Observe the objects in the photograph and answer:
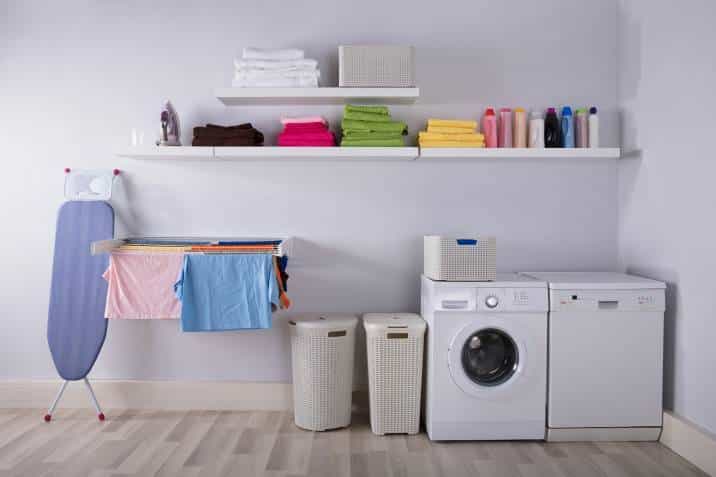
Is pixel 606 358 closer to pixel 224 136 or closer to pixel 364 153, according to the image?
pixel 364 153

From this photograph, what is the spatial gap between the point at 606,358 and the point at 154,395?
253cm

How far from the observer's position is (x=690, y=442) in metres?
2.87

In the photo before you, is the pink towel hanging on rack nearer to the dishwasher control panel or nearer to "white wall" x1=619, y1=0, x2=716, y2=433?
the dishwasher control panel

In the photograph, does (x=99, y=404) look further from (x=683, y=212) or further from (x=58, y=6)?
(x=683, y=212)

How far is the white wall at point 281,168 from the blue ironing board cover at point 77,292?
167 mm

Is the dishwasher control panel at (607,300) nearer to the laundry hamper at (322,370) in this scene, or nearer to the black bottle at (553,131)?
the black bottle at (553,131)

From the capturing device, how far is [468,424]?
3.11 m

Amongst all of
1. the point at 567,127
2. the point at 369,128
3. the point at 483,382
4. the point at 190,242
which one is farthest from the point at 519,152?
the point at 190,242

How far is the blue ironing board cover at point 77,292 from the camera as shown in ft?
11.5

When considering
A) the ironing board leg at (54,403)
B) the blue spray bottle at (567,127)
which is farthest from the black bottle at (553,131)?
the ironing board leg at (54,403)

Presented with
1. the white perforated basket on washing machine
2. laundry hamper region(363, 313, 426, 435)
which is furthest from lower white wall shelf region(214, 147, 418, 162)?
laundry hamper region(363, 313, 426, 435)

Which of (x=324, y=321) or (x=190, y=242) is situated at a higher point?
(x=190, y=242)

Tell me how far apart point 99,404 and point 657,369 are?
308 centimetres

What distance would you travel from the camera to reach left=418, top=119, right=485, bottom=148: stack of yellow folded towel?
11.3 feet
